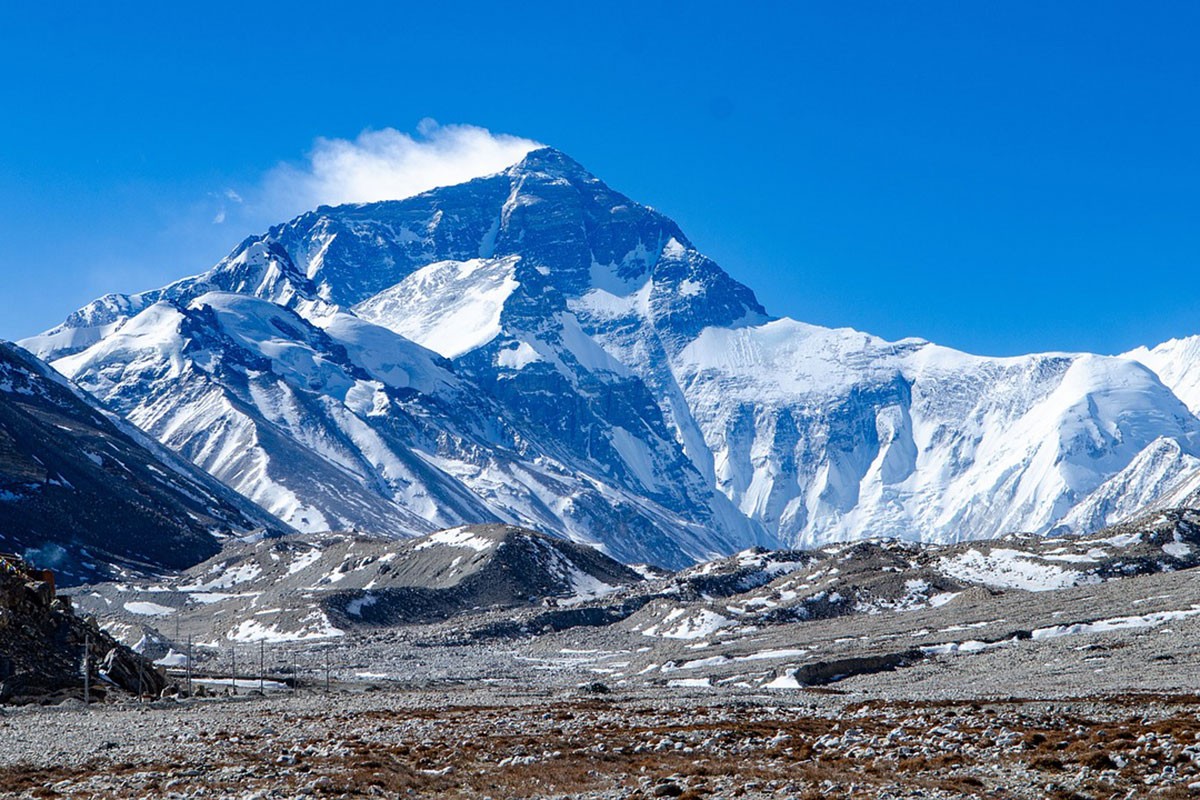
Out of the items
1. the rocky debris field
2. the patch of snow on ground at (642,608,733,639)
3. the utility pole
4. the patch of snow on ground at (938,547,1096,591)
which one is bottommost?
the patch of snow on ground at (642,608,733,639)

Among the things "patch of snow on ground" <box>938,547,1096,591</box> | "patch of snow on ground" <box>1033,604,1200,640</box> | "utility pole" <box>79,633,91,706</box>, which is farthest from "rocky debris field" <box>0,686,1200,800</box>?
"patch of snow on ground" <box>938,547,1096,591</box>

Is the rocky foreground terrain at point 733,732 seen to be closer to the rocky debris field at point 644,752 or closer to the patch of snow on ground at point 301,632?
the rocky debris field at point 644,752

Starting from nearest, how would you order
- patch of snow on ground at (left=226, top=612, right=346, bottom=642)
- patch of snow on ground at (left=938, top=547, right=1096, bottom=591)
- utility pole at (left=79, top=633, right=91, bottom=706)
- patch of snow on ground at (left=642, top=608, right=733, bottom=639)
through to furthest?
utility pole at (left=79, top=633, right=91, bottom=706)
patch of snow on ground at (left=938, top=547, right=1096, bottom=591)
patch of snow on ground at (left=642, top=608, right=733, bottom=639)
patch of snow on ground at (left=226, top=612, right=346, bottom=642)

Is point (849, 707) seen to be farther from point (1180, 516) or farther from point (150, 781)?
point (1180, 516)

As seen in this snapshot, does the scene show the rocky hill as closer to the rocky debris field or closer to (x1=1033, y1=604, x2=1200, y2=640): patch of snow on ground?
the rocky debris field

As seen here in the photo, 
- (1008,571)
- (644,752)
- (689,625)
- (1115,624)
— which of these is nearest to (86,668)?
(644,752)

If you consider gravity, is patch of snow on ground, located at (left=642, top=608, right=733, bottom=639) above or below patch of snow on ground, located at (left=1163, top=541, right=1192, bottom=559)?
below

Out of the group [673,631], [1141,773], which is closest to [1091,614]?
[673,631]
